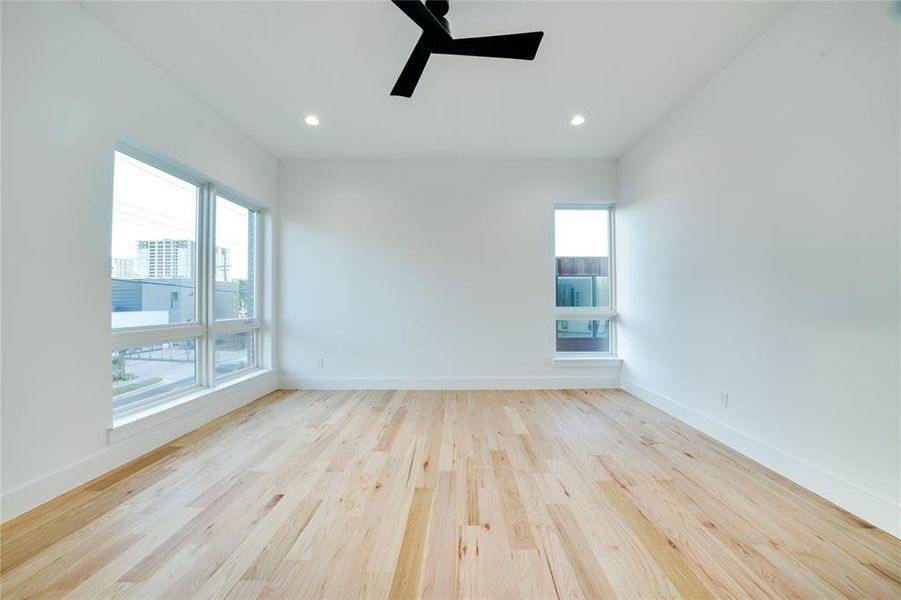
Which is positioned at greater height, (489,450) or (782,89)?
(782,89)

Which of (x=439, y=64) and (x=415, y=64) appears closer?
(x=415, y=64)

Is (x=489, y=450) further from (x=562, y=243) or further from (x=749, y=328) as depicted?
(x=562, y=243)

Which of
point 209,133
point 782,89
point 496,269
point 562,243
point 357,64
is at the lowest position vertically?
point 496,269

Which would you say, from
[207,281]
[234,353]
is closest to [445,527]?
[207,281]

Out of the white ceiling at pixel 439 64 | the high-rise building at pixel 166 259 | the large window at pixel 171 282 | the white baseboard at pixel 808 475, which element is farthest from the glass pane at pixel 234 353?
the white baseboard at pixel 808 475

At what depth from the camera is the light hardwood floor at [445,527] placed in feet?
4.03

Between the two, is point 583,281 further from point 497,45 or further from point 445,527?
point 445,527

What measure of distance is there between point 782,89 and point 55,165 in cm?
410

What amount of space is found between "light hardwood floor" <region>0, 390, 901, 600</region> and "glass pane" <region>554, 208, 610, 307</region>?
1944 mm

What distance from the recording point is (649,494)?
1.80 metres

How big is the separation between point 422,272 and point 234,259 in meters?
1.96

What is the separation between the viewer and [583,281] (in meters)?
4.18

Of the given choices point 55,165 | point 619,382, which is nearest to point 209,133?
point 55,165

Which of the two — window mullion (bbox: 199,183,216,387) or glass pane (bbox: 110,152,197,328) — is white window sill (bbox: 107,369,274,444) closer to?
window mullion (bbox: 199,183,216,387)
